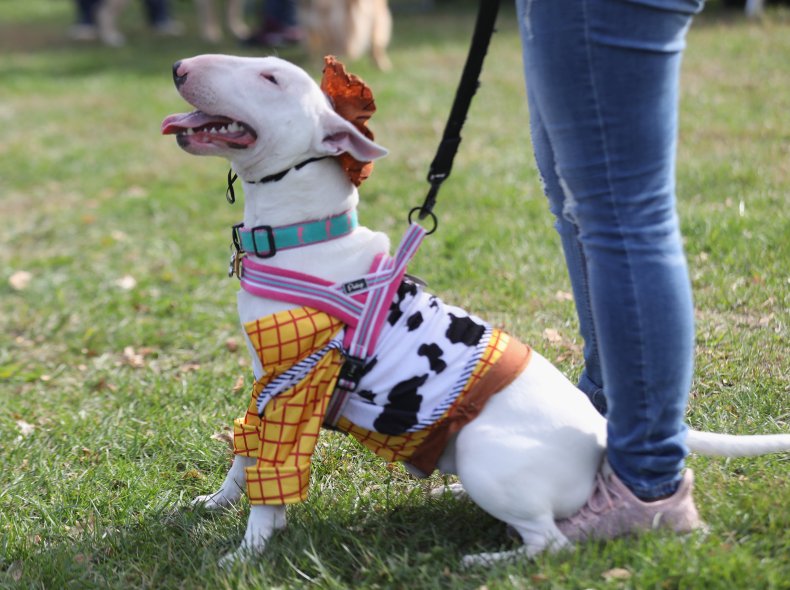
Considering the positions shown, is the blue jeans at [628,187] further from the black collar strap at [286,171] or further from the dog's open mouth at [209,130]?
the dog's open mouth at [209,130]

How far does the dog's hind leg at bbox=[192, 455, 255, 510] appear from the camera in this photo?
8.80 feet

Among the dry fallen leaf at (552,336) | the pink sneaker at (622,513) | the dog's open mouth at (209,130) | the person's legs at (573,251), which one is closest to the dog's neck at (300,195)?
the dog's open mouth at (209,130)

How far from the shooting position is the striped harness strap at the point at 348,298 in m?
2.29

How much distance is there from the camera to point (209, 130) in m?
2.32

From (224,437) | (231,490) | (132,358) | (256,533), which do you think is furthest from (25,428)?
(256,533)

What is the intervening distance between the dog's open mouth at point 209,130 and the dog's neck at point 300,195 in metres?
0.14

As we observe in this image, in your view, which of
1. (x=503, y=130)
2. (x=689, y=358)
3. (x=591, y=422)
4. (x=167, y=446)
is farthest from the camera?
(x=503, y=130)

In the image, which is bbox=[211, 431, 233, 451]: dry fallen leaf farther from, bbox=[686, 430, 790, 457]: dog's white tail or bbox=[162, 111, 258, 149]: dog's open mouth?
bbox=[686, 430, 790, 457]: dog's white tail

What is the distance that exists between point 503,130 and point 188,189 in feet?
8.45

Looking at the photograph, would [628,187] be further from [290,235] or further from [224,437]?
[224,437]

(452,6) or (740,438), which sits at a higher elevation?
(740,438)

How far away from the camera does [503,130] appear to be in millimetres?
7270

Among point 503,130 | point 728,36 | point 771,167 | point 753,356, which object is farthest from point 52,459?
point 728,36

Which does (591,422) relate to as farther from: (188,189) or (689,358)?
(188,189)
